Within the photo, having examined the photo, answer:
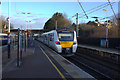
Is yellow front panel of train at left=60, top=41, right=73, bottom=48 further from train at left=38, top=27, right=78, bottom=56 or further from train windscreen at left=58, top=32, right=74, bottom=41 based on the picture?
train windscreen at left=58, top=32, right=74, bottom=41

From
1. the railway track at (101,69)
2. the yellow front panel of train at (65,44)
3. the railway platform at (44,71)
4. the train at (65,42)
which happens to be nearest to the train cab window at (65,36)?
the train at (65,42)

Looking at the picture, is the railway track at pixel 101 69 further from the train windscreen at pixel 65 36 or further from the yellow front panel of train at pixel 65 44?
the train windscreen at pixel 65 36

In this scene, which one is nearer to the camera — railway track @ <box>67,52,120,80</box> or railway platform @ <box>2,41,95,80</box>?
railway platform @ <box>2,41,95,80</box>

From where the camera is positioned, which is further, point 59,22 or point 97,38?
point 59,22

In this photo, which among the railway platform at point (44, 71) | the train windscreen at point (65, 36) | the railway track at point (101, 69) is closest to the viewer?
the railway platform at point (44, 71)

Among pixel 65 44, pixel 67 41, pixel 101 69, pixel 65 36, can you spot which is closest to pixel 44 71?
pixel 101 69

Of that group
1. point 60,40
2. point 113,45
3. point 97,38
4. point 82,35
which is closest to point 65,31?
point 60,40

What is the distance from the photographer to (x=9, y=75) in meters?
5.85

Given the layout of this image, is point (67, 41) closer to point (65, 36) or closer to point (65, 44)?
point (65, 44)

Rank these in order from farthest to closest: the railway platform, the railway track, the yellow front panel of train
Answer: the yellow front panel of train → the railway track → the railway platform

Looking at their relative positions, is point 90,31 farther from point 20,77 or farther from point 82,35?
point 20,77

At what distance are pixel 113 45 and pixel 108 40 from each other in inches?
58.1

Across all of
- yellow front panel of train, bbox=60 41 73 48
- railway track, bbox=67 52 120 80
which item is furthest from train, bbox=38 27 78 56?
railway track, bbox=67 52 120 80

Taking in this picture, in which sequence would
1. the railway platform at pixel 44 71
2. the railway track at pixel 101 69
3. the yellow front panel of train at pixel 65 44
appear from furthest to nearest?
the yellow front panel of train at pixel 65 44 → the railway track at pixel 101 69 → the railway platform at pixel 44 71
